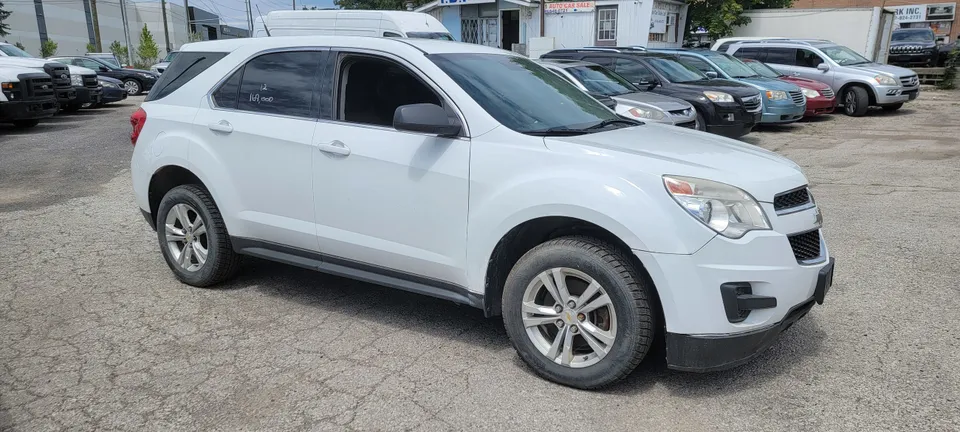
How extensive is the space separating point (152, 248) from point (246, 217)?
6.48 feet

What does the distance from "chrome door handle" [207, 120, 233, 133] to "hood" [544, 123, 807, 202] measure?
2183mm

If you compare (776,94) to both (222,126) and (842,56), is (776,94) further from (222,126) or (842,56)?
(222,126)

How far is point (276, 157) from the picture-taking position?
4.41 meters

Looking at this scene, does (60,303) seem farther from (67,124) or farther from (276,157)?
(67,124)

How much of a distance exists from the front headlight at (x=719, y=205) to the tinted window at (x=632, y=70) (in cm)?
977

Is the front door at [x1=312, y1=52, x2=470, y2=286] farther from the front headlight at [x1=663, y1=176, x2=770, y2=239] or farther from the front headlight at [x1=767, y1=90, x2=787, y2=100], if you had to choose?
the front headlight at [x1=767, y1=90, x2=787, y2=100]

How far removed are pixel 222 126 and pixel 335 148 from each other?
3.21 feet

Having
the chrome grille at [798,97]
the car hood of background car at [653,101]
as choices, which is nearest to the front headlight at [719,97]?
the car hood of background car at [653,101]

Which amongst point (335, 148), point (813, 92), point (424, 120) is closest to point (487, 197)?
point (424, 120)

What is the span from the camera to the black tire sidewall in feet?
15.9

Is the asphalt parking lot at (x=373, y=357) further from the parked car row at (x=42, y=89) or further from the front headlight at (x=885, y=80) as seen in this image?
the front headlight at (x=885, y=80)

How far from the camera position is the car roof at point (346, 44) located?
4.25m

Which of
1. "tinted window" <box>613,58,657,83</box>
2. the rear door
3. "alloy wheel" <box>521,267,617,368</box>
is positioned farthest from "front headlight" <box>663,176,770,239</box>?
"tinted window" <box>613,58,657,83</box>

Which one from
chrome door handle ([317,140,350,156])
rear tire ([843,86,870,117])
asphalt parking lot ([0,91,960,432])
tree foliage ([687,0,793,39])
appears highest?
tree foliage ([687,0,793,39])
